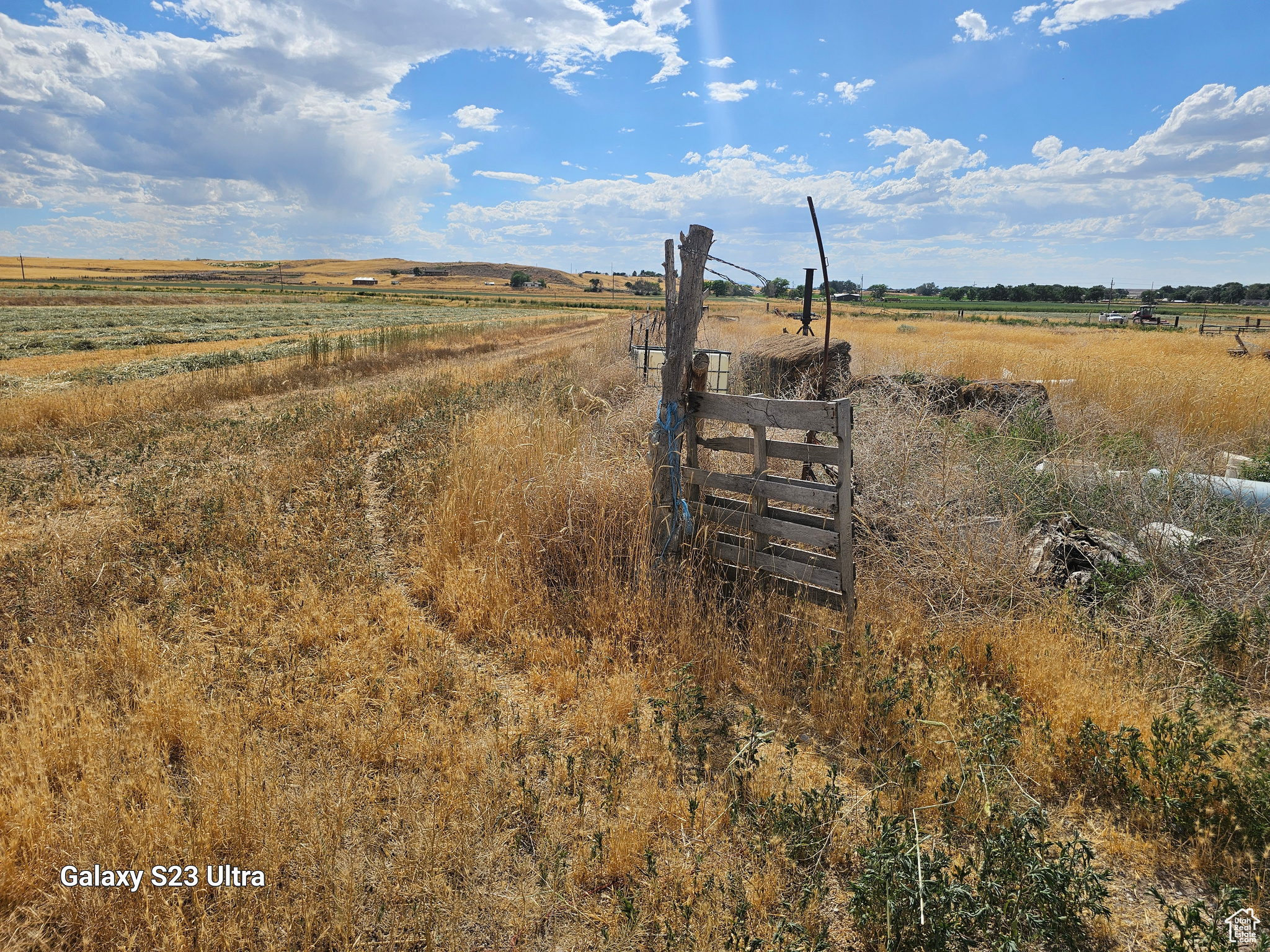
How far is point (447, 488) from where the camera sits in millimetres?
7281

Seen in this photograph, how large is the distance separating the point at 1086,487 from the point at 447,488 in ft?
22.6

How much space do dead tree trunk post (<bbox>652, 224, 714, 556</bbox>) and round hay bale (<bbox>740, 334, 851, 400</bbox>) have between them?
217 inches

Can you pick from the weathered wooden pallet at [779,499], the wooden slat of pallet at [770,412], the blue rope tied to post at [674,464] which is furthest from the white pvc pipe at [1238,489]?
the blue rope tied to post at [674,464]

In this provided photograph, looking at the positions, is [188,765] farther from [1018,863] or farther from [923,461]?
[923,461]

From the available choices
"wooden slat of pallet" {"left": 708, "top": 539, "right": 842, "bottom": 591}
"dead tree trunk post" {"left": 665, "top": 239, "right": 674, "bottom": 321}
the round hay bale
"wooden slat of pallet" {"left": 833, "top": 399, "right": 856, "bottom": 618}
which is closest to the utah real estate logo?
"wooden slat of pallet" {"left": 833, "top": 399, "right": 856, "bottom": 618}

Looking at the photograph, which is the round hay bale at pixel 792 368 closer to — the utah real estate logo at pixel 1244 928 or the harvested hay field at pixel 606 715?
the harvested hay field at pixel 606 715

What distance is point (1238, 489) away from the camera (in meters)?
6.28

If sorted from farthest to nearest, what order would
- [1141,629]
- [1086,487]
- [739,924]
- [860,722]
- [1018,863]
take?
[1086,487]
[1141,629]
[860,722]
[1018,863]
[739,924]

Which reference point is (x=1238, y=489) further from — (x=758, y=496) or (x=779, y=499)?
(x=758, y=496)

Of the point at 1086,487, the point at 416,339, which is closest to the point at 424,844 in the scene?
the point at 1086,487

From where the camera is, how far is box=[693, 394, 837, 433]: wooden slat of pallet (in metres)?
4.57

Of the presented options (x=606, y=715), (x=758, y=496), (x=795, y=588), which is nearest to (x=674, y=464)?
(x=758, y=496)

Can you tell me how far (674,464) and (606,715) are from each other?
2.13 metres

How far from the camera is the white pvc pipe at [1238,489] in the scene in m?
6.15
